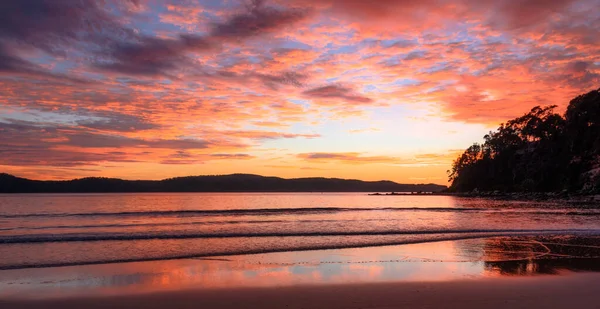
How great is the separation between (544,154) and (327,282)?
113m

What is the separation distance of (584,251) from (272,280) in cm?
1426

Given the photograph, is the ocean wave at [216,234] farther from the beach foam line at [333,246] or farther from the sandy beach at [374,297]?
the sandy beach at [374,297]

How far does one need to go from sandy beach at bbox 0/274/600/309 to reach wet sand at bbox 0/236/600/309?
24 millimetres

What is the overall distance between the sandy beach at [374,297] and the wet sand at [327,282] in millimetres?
24

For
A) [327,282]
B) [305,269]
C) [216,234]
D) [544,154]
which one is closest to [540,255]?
[305,269]

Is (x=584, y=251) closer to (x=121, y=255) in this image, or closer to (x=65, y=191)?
(x=121, y=255)

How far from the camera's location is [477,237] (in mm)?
21859

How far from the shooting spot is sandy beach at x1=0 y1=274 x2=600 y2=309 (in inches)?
345

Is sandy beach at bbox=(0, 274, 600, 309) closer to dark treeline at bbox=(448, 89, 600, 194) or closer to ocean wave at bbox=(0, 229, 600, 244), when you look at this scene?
ocean wave at bbox=(0, 229, 600, 244)

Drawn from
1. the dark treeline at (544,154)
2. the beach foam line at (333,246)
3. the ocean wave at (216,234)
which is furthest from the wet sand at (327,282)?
the dark treeline at (544,154)

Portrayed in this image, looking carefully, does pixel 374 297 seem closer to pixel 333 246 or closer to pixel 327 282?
pixel 327 282

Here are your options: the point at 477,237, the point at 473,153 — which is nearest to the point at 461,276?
the point at 477,237

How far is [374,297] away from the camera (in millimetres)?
9305

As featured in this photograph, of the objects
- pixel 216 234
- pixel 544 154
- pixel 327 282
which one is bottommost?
pixel 216 234
